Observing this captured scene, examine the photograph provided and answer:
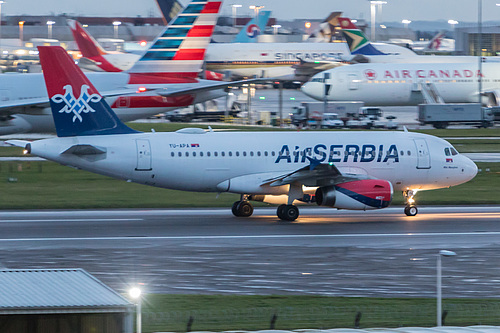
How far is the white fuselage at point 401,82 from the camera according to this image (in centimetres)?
9469

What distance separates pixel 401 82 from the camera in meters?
95.0

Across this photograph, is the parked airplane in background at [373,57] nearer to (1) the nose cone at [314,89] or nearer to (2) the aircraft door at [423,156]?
(1) the nose cone at [314,89]

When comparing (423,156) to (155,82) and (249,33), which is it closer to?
(155,82)

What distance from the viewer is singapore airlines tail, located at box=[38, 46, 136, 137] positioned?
109 ft

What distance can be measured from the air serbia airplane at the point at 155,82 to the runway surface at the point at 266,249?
17.1m

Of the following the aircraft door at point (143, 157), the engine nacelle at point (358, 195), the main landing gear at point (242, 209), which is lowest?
the main landing gear at point (242, 209)

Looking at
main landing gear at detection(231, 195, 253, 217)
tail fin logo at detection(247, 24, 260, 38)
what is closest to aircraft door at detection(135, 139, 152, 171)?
main landing gear at detection(231, 195, 253, 217)

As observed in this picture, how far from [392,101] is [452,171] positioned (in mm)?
60517

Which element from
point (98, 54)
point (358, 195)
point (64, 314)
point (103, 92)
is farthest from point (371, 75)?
point (64, 314)

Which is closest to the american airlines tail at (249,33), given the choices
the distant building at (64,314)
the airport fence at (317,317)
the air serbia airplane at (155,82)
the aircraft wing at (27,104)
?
the air serbia airplane at (155,82)

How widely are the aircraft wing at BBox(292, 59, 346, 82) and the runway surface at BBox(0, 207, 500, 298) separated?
88653mm

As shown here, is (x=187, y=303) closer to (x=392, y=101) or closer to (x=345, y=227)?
(x=345, y=227)

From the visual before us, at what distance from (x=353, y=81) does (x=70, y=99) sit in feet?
212

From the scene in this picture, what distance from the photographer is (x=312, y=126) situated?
83188mm
